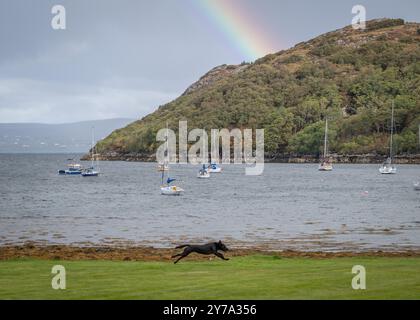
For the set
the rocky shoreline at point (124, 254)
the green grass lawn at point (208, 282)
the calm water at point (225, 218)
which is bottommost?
the calm water at point (225, 218)

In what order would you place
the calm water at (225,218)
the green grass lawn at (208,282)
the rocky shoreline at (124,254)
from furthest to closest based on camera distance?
the calm water at (225,218), the rocky shoreline at (124,254), the green grass lawn at (208,282)

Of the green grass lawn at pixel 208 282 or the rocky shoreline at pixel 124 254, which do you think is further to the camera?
the rocky shoreline at pixel 124 254

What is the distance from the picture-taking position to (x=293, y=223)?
62375mm

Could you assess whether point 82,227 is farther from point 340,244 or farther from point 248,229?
point 340,244

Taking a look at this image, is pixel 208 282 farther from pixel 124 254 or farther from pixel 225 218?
pixel 225 218

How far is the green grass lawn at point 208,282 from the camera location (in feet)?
55.3

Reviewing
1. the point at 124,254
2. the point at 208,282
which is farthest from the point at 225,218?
the point at 208,282

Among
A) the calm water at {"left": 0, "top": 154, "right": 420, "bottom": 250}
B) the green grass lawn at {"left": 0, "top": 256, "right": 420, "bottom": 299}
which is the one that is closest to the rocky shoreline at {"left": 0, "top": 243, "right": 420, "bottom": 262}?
the calm water at {"left": 0, "top": 154, "right": 420, "bottom": 250}

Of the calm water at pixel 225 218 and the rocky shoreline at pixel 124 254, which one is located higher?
the rocky shoreline at pixel 124 254

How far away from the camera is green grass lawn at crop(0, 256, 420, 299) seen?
55.3 feet

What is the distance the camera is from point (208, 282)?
62.4 feet

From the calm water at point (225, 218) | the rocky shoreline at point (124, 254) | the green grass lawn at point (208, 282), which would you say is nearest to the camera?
the green grass lawn at point (208, 282)

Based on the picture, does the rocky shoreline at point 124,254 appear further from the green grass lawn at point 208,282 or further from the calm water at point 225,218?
the green grass lawn at point 208,282

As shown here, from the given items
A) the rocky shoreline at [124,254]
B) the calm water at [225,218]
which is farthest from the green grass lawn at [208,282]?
the calm water at [225,218]
